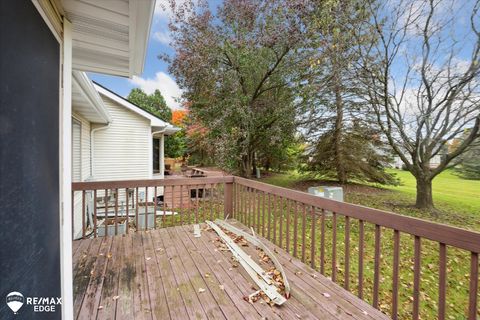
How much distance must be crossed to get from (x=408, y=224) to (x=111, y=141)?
835 centimetres

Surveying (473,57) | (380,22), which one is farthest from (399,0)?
(473,57)

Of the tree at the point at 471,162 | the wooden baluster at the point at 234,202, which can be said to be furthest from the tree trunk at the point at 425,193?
the wooden baluster at the point at 234,202

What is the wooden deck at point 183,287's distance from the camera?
5.96ft

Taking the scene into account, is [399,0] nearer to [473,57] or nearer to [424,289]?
[473,57]

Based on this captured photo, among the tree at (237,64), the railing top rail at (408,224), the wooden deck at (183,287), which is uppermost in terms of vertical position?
the tree at (237,64)

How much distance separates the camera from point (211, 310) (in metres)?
1.83

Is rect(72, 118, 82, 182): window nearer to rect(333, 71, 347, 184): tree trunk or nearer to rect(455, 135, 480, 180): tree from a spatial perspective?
rect(333, 71, 347, 184): tree trunk

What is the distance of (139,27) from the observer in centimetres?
177

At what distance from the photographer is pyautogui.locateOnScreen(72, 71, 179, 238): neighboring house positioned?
564 cm

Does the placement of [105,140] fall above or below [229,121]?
below

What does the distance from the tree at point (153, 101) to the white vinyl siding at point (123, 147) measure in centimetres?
1752

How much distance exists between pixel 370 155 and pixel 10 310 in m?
11.6

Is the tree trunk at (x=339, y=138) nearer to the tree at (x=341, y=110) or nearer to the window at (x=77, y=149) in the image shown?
the tree at (x=341, y=110)

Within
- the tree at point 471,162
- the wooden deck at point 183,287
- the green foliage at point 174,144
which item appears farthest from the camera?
the green foliage at point 174,144
